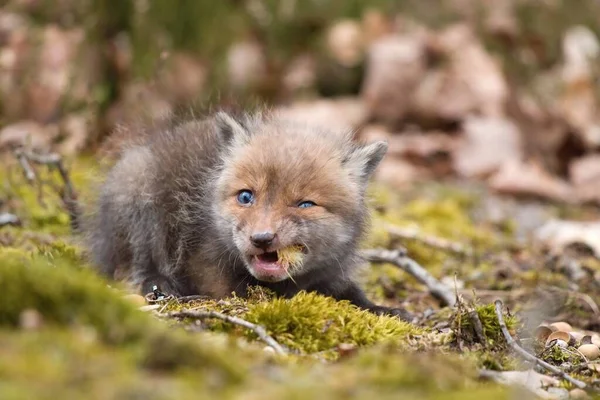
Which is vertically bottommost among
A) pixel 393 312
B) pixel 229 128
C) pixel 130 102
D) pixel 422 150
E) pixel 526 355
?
pixel 422 150

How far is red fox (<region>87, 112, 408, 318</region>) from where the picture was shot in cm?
490

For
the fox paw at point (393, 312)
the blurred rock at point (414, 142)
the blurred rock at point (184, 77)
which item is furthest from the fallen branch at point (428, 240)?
the blurred rock at point (184, 77)

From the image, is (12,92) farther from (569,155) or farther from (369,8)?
(569,155)

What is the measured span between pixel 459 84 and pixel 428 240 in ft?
21.1

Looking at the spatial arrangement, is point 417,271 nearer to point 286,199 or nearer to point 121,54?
point 286,199

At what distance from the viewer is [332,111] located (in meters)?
13.2

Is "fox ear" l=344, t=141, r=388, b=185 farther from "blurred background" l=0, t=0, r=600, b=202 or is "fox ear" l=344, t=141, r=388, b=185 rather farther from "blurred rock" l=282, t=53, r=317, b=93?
"blurred rock" l=282, t=53, r=317, b=93

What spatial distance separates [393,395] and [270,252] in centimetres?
233

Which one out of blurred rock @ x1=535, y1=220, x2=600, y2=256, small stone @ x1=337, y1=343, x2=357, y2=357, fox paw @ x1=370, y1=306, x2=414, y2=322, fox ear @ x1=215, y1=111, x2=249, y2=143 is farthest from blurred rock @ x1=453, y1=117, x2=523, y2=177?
small stone @ x1=337, y1=343, x2=357, y2=357

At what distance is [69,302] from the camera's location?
9.49ft

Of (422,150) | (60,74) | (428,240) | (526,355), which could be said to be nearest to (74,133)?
(60,74)

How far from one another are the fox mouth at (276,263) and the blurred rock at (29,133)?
11.6ft

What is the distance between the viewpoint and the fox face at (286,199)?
4.82 metres

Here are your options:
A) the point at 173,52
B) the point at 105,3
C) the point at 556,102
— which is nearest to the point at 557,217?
the point at 556,102
